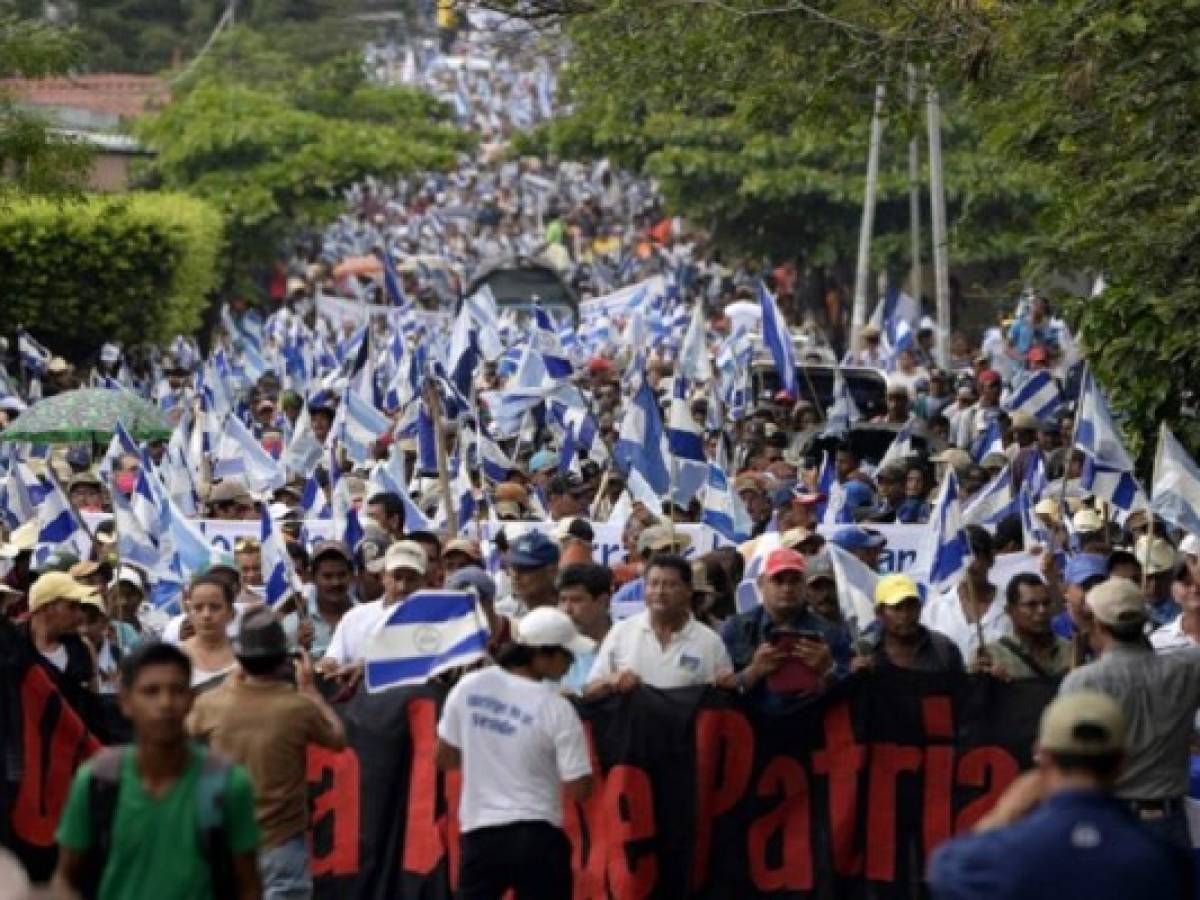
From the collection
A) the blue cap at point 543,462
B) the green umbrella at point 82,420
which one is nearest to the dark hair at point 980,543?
the blue cap at point 543,462

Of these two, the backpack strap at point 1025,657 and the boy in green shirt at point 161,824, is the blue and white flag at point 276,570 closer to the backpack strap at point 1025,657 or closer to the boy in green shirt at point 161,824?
the backpack strap at point 1025,657

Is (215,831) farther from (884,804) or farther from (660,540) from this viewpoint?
(660,540)

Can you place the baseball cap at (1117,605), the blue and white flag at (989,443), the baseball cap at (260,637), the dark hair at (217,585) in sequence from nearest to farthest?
the baseball cap at (260,637) → the baseball cap at (1117,605) → the dark hair at (217,585) → the blue and white flag at (989,443)

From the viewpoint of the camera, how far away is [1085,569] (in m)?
13.5

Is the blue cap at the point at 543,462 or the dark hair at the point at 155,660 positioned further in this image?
the blue cap at the point at 543,462

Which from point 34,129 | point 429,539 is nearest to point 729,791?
point 429,539

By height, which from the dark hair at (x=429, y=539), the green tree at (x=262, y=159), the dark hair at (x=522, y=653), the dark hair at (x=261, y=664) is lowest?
the green tree at (x=262, y=159)

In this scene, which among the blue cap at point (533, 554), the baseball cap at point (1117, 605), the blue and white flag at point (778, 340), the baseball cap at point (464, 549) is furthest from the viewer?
the blue and white flag at point (778, 340)

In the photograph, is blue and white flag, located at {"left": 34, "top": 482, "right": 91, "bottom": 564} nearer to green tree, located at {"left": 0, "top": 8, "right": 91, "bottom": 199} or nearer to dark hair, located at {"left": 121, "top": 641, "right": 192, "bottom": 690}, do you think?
green tree, located at {"left": 0, "top": 8, "right": 91, "bottom": 199}

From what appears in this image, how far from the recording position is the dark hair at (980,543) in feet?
48.8

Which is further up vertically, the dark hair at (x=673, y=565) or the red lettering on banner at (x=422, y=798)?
the dark hair at (x=673, y=565)

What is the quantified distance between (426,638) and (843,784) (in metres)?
1.57

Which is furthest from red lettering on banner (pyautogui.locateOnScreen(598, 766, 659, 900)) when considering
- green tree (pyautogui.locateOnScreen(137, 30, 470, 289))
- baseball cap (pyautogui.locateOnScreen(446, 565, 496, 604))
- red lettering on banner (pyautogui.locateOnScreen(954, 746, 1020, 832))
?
green tree (pyautogui.locateOnScreen(137, 30, 470, 289))

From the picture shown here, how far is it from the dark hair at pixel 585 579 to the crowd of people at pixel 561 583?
0.04 ft
